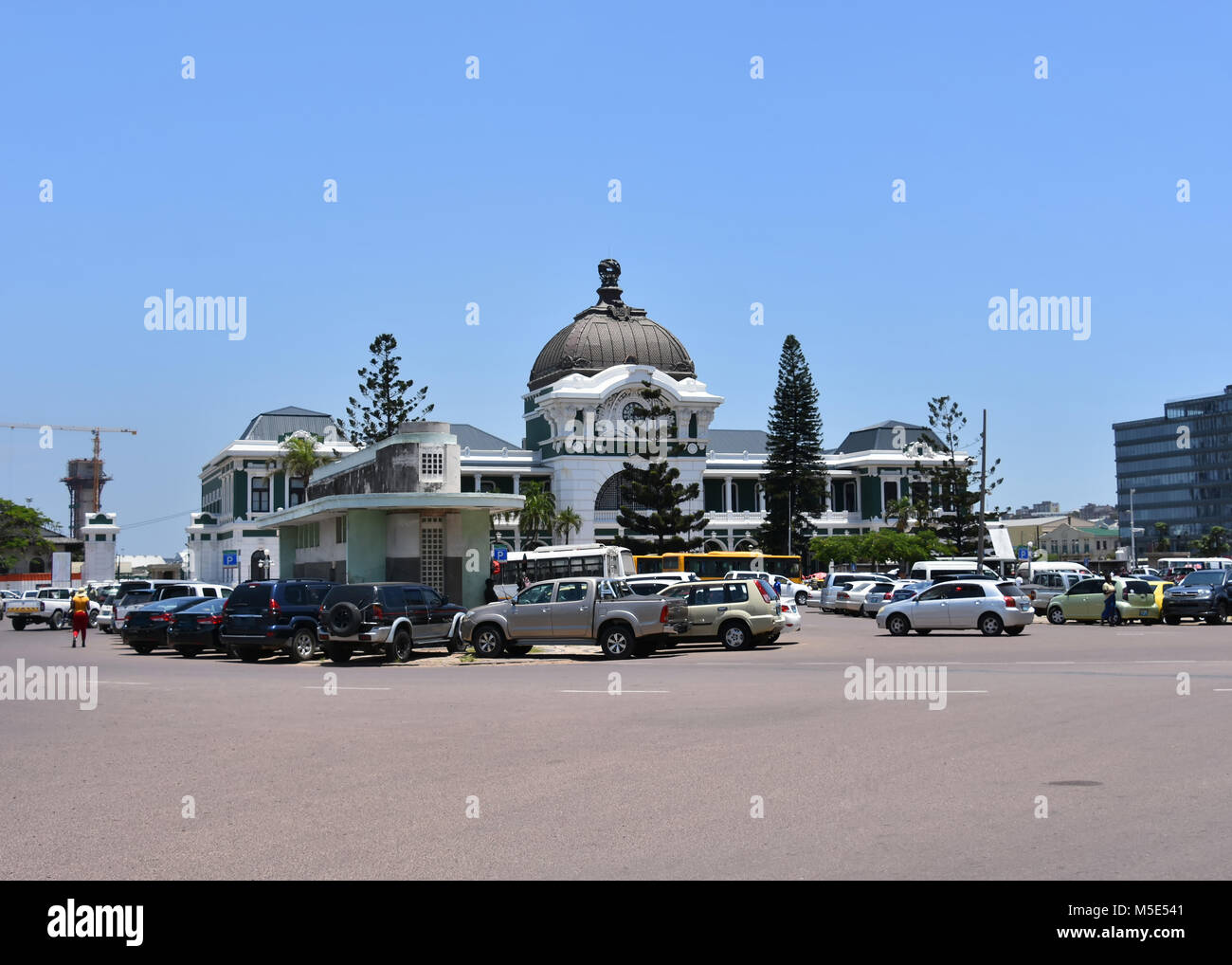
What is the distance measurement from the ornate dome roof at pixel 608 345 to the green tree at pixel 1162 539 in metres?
81.2

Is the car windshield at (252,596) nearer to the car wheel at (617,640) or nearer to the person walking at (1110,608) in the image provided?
the car wheel at (617,640)

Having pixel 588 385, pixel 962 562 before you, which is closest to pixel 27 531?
pixel 588 385

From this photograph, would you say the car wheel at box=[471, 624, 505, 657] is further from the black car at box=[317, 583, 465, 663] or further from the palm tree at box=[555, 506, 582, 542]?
the palm tree at box=[555, 506, 582, 542]

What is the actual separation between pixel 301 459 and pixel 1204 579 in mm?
54782

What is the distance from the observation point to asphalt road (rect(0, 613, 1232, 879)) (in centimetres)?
747

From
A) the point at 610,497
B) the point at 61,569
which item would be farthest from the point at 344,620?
the point at 610,497

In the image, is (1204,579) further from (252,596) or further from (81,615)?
(81,615)

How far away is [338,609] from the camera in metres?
25.5

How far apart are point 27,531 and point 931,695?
393 ft

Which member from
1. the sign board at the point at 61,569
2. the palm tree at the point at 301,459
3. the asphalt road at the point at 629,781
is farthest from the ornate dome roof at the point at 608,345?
the asphalt road at the point at 629,781

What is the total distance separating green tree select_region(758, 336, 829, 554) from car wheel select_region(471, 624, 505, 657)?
6004 centimetres

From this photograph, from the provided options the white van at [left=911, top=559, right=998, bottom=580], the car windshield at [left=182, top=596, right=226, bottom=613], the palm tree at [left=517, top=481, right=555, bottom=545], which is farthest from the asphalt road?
the palm tree at [left=517, top=481, right=555, bottom=545]

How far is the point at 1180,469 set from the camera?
160875 mm

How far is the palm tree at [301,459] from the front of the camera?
7950cm
